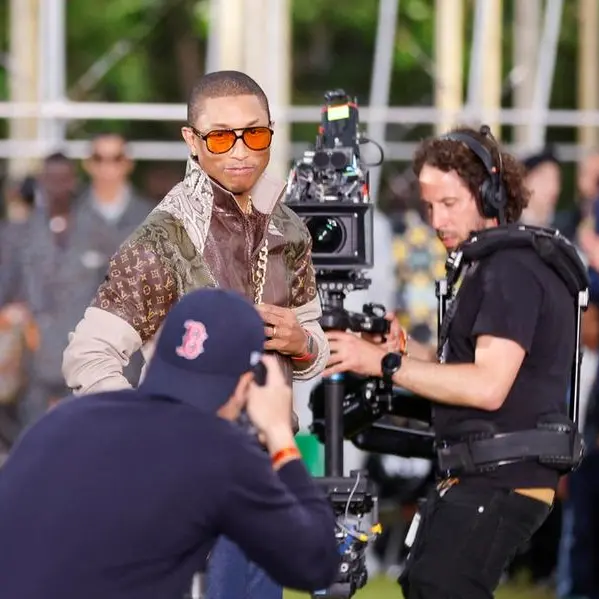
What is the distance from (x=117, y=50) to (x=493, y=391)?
17908mm

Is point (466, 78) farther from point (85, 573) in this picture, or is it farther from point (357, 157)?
point (85, 573)

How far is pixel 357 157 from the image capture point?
627 cm

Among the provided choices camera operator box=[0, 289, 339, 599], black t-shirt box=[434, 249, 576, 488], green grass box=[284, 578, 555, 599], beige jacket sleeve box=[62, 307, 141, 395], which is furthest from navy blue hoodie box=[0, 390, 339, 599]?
green grass box=[284, 578, 555, 599]

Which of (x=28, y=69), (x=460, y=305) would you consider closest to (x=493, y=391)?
(x=460, y=305)

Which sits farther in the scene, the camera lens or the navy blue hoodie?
the camera lens

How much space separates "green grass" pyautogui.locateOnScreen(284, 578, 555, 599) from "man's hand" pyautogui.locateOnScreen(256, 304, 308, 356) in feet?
14.1

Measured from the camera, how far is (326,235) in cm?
621

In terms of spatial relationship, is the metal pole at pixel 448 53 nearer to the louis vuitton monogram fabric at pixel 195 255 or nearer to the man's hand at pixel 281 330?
the louis vuitton monogram fabric at pixel 195 255

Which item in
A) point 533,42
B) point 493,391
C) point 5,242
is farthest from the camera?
point 533,42

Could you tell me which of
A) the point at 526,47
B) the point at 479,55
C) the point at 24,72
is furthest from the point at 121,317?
the point at 526,47

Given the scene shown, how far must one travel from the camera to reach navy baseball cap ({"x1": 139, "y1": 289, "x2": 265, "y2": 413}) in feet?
13.4

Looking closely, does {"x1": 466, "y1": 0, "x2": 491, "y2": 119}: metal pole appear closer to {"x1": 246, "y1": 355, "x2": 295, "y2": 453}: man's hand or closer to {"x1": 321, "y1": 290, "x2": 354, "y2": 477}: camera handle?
{"x1": 321, "y1": 290, "x2": 354, "y2": 477}: camera handle

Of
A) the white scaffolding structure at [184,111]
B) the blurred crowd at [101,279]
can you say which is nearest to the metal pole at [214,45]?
the white scaffolding structure at [184,111]

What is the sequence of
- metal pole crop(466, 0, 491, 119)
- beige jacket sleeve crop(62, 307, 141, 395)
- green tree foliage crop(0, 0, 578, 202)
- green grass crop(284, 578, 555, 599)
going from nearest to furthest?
beige jacket sleeve crop(62, 307, 141, 395)
green grass crop(284, 578, 555, 599)
metal pole crop(466, 0, 491, 119)
green tree foliage crop(0, 0, 578, 202)
